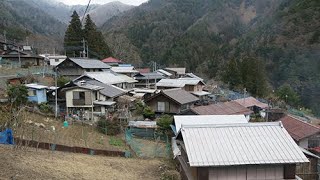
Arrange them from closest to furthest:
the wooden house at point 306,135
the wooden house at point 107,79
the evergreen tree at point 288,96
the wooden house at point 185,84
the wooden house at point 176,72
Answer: the wooden house at point 306,135, the wooden house at point 107,79, the wooden house at point 185,84, the evergreen tree at point 288,96, the wooden house at point 176,72

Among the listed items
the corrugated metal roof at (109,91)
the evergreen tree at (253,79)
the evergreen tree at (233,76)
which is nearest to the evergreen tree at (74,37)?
the corrugated metal roof at (109,91)

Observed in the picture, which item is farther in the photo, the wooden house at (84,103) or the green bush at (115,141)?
the wooden house at (84,103)

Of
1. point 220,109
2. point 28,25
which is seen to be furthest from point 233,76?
point 28,25

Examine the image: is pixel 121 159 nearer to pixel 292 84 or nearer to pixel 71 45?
pixel 71 45

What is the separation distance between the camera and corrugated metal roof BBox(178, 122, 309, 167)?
11.1m

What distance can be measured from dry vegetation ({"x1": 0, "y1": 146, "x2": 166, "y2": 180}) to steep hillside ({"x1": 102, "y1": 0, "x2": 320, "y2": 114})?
44.7 meters

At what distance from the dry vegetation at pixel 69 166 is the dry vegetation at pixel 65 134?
3.09m

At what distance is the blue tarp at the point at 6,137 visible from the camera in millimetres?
14570

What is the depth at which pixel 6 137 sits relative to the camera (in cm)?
1463

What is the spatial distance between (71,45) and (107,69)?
1304 centimetres

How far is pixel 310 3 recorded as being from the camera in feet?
229

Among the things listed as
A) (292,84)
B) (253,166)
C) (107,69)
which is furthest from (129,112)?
(292,84)

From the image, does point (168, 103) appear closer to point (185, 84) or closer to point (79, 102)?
point (79, 102)

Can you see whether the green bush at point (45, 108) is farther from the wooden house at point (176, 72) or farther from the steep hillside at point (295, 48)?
the steep hillside at point (295, 48)
